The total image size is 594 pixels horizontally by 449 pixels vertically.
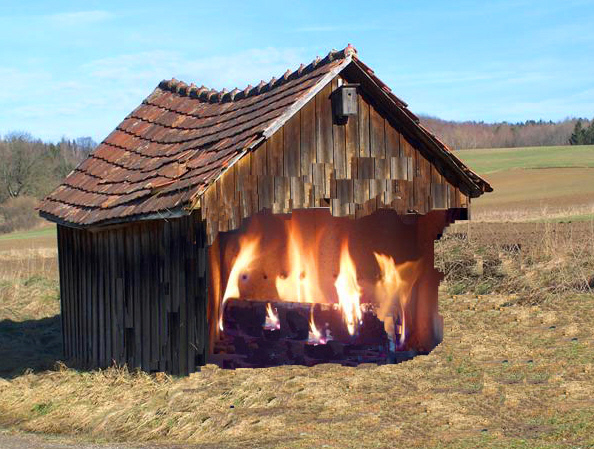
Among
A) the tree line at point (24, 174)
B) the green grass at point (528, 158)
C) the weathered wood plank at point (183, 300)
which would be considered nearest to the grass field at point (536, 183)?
the green grass at point (528, 158)

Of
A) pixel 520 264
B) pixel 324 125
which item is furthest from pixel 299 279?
pixel 520 264

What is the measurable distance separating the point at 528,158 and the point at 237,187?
194ft

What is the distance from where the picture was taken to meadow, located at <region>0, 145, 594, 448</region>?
8.27 m

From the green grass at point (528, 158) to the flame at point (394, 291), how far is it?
46507mm

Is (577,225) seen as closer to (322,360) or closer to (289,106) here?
(322,360)

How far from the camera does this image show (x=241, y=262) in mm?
12680

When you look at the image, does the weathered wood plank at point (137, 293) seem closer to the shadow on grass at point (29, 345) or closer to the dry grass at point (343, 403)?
the dry grass at point (343, 403)

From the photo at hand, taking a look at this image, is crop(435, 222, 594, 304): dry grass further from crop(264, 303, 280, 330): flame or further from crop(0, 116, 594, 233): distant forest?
crop(0, 116, 594, 233): distant forest

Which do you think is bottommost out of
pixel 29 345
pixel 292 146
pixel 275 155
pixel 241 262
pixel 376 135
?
pixel 29 345

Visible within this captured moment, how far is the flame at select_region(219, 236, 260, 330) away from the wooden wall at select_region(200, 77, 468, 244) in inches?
91.7

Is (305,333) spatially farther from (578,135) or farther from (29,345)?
(578,135)

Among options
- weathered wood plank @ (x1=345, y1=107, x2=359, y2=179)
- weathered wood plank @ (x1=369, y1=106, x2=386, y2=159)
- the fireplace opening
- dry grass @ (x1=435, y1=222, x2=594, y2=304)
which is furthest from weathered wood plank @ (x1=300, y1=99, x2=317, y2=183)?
dry grass @ (x1=435, y1=222, x2=594, y2=304)

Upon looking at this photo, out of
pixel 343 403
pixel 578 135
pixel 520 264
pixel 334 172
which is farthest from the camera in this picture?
pixel 578 135

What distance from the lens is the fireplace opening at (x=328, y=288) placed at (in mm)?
11898
